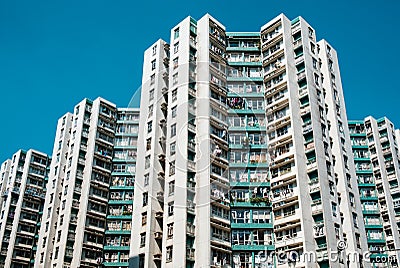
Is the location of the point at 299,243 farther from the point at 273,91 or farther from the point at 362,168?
the point at 362,168

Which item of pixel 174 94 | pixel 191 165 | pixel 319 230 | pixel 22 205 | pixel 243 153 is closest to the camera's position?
pixel 319 230

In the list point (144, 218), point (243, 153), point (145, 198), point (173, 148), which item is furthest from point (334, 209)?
point (145, 198)

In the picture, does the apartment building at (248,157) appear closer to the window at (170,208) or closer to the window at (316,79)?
the window at (170,208)

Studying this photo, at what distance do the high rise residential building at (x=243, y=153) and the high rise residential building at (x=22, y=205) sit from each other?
31844 mm

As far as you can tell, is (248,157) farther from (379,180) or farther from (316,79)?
(379,180)

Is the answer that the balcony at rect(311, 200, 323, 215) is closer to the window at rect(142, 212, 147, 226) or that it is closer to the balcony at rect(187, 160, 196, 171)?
the balcony at rect(187, 160, 196, 171)

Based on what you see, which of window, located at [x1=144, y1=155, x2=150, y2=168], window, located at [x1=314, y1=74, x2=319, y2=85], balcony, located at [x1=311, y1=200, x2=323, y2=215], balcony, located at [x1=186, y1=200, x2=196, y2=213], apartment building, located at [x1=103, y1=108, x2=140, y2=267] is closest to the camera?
balcony, located at [x1=186, y1=200, x2=196, y2=213]

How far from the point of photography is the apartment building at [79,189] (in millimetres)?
58828

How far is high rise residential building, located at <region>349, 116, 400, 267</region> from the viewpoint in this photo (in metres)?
63.0

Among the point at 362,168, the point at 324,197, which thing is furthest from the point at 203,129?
the point at 362,168

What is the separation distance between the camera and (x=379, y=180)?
228ft

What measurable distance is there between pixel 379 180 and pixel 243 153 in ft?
95.5

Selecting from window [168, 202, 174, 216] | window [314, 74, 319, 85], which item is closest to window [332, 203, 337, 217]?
window [314, 74, 319, 85]

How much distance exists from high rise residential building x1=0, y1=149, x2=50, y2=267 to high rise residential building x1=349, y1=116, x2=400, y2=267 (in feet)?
170
